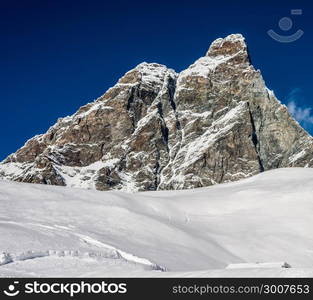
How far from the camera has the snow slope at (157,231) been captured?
16453 mm

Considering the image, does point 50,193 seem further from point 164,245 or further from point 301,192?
point 301,192

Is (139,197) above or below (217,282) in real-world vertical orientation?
above

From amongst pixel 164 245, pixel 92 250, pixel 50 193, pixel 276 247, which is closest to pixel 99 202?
pixel 50 193

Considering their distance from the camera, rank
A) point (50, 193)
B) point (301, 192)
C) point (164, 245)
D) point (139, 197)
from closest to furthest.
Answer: point (164, 245), point (50, 193), point (139, 197), point (301, 192)

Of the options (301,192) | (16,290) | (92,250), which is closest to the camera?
(16,290)

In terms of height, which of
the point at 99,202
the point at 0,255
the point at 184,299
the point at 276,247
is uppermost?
the point at 99,202

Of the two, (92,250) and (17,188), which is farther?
(17,188)

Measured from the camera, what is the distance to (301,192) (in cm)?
3962

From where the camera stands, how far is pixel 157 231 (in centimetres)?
2794

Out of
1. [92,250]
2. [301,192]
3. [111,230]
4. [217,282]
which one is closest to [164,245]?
[111,230]

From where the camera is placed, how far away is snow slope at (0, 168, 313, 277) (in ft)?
54.0

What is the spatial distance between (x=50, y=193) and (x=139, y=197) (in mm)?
6909

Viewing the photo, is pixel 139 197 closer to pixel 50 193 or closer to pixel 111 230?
pixel 50 193

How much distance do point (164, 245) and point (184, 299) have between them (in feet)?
48.3
